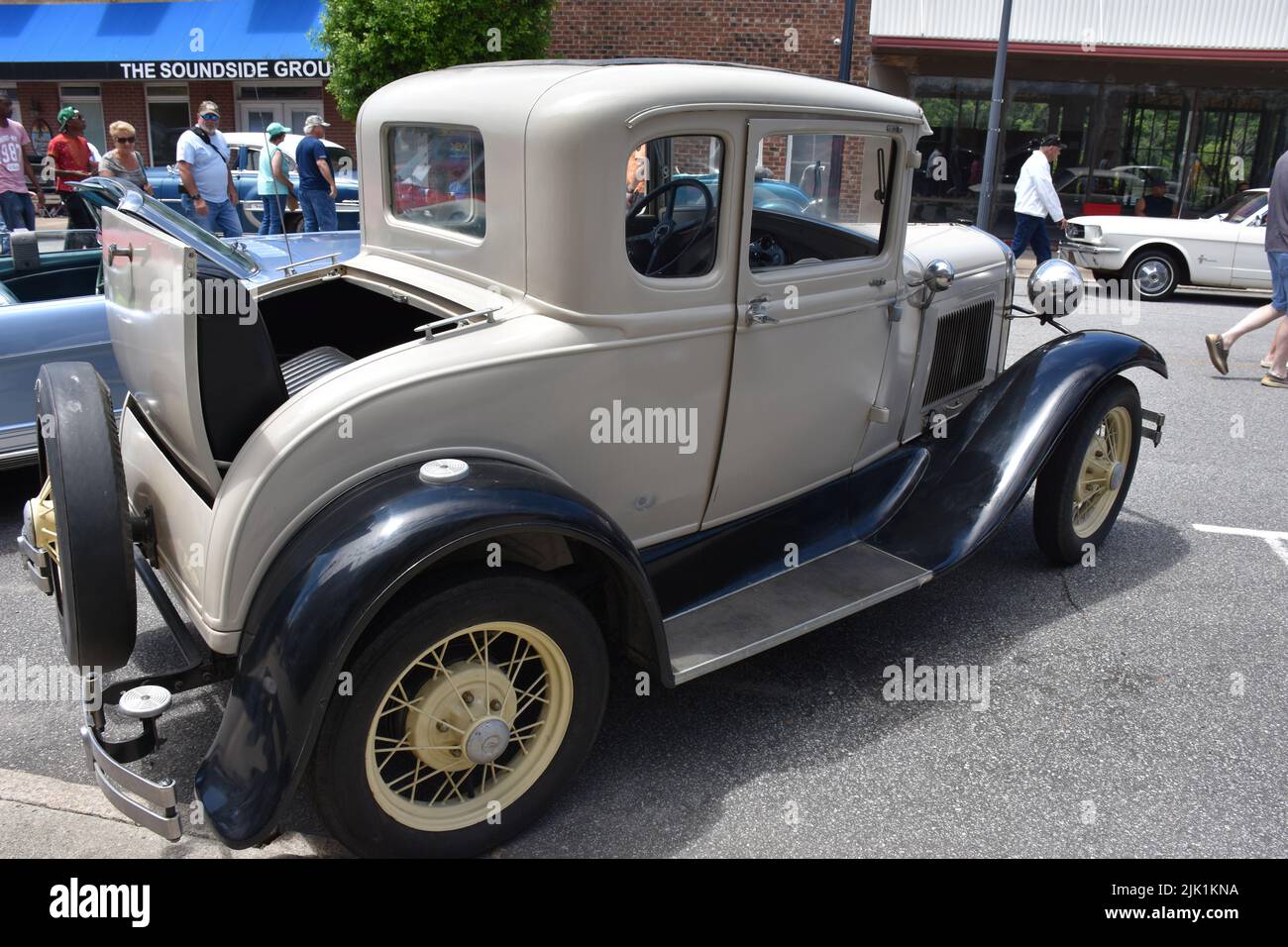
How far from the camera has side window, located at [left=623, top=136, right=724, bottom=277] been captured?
312 centimetres

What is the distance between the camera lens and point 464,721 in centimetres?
263

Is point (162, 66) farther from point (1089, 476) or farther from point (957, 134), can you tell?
point (1089, 476)

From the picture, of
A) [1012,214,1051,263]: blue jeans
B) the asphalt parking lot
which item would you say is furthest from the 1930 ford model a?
[1012,214,1051,263]: blue jeans

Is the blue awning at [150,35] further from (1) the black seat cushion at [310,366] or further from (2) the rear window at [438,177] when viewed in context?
(1) the black seat cushion at [310,366]

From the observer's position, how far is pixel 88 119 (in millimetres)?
22516

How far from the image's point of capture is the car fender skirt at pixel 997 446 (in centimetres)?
373

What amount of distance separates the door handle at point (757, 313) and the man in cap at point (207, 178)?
7.51m

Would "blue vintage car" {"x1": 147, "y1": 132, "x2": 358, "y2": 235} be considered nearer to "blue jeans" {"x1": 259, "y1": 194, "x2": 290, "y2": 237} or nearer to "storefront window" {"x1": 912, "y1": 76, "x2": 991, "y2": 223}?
"blue jeans" {"x1": 259, "y1": 194, "x2": 290, "y2": 237}

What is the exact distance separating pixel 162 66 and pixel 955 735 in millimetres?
21147

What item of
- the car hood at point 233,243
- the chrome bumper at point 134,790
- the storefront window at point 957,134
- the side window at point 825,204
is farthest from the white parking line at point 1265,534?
the storefront window at point 957,134

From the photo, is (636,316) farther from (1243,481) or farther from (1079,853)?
(1243,481)

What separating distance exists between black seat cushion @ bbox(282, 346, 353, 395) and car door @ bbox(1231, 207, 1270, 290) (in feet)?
38.2
